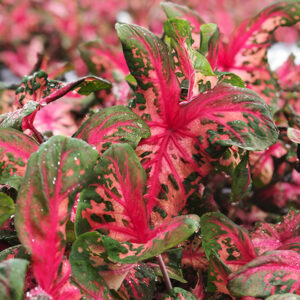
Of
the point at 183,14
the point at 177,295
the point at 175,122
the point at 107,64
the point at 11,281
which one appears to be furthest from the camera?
the point at 107,64

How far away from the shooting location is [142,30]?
55cm

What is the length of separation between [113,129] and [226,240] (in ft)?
0.73

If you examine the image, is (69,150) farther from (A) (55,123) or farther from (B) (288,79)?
(B) (288,79)

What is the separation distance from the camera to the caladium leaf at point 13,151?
0.50 m

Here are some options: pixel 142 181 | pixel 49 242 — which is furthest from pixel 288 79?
pixel 49 242

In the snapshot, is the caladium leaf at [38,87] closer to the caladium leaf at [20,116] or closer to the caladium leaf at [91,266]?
the caladium leaf at [20,116]

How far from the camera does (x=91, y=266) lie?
0.46 metres

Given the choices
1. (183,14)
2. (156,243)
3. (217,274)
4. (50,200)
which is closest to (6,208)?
(50,200)

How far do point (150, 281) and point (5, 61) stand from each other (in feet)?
5.42

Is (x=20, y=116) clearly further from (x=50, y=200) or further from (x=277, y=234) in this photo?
(x=277, y=234)

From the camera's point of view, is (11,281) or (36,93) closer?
(11,281)

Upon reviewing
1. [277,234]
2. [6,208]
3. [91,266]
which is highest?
[6,208]

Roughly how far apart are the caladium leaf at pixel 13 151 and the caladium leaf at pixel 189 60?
242mm

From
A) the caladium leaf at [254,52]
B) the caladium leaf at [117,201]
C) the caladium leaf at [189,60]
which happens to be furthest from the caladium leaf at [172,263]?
the caladium leaf at [254,52]
